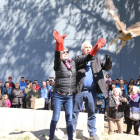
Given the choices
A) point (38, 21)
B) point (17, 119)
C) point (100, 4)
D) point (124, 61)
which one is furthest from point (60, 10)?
point (17, 119)

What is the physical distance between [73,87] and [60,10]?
9.99 metres

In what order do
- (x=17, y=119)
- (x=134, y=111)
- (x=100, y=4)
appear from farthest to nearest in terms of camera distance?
1. (x=100, y=4)
2. (x=17, y=119)
3. (x=134, y=111)

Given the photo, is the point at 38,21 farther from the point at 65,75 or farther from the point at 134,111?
the point at 65,75

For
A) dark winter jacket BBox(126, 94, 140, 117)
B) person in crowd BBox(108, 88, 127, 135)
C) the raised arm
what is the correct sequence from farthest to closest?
1. dark winter jacket BBox(126, 94, 140, 117)
2. person in crowd BBox(108, 88, 127, 135)
3. the raised arm

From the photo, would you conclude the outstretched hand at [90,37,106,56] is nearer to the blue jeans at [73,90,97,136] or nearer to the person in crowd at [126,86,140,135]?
the blue jeans at [73,90,97,136]

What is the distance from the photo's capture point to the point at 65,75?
4.05 m

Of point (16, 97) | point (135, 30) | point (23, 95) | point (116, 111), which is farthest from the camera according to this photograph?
point (23, 95)

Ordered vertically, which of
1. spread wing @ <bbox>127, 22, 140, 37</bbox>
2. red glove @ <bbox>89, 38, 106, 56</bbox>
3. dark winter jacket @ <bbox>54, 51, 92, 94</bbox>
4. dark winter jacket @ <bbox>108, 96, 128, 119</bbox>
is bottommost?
dark winter jacket @ <bbox>108, 96, 128, 119</bbox>

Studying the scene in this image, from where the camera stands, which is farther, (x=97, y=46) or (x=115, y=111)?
(x=115, y=111)

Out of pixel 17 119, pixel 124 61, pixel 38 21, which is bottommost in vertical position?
pixel 17 119

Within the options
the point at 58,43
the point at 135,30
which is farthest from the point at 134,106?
the point at 58,43

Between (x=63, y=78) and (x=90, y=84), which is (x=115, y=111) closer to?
(x=90, y=84)

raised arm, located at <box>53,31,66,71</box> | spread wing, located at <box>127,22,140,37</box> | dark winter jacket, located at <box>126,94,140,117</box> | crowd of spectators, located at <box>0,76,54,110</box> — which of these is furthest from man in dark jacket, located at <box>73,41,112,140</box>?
crowd of spectators, located at <box>0,76,54,110</box>

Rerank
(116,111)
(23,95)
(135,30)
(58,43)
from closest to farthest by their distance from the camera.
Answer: (58,43), (135,30), (116,111), (23,95)
